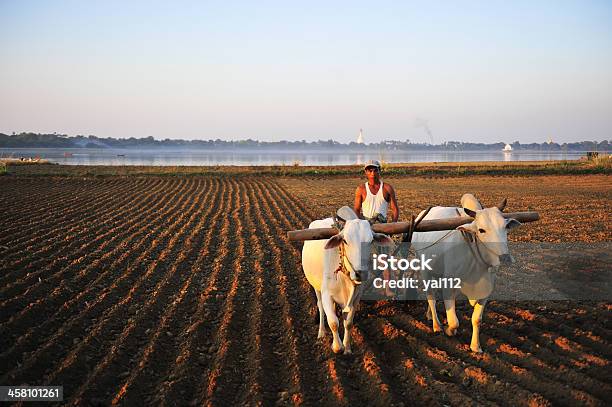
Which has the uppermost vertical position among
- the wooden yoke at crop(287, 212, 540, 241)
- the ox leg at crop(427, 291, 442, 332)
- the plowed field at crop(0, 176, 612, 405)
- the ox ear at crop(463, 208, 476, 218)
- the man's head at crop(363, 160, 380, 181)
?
the man's head at crop(363, 160, 380, 181)

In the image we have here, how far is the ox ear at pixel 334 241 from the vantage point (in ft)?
17.2

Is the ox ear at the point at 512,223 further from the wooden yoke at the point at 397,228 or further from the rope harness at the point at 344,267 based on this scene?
the rope harness at the point at 344,267

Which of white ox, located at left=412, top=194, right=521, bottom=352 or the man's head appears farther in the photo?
the man's head

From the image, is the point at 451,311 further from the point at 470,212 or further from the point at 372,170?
the point at 372,170

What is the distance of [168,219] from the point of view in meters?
15.2

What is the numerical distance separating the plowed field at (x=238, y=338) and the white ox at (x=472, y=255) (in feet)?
1.29

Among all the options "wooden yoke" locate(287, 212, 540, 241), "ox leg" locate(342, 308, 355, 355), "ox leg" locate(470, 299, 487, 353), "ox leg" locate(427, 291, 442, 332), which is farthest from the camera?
"ox leg" locate(427, 291, 442, 332)

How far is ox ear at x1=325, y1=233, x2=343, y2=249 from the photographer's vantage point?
17.2ft

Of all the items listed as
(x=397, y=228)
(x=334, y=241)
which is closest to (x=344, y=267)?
(x=334, y=241)

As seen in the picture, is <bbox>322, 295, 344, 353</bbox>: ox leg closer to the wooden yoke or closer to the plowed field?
the plowed field

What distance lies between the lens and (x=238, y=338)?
6.05 meters

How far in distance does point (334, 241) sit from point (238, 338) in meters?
1.85

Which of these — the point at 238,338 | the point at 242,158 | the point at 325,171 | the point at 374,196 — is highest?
the point at 242,158

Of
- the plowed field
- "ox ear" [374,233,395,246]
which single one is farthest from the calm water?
"ox ear" [374,233,395,246]
